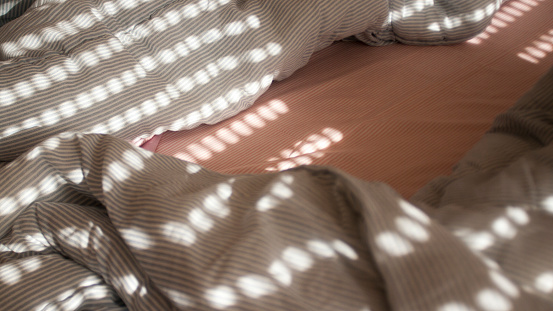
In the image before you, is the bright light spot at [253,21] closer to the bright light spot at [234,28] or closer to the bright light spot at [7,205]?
the bright light spot at [234,28]

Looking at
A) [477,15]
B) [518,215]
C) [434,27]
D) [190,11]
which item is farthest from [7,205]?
[477,15]

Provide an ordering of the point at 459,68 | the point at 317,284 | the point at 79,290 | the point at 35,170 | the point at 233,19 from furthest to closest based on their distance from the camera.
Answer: the point at 459,68
the point at 233,19
the point at 35,170
the point at 79,290
the point at 317,284

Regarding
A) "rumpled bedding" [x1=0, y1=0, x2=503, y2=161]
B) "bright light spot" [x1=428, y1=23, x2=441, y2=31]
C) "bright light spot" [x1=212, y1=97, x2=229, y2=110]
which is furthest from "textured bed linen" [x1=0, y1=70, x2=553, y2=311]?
"bright light spot" [x1=428, y1=23, x2=441, y2=31]

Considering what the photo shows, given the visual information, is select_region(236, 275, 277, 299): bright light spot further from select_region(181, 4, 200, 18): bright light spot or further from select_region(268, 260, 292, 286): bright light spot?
select_region(181, 4, 200, 18): bright light spot

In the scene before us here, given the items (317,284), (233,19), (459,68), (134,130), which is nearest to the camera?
(317,284)

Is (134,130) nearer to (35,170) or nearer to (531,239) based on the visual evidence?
(35,170)

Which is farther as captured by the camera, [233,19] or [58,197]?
[233,19]

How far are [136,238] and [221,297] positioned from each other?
18 cm

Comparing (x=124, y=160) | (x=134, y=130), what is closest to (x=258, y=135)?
(x=134, y=130)

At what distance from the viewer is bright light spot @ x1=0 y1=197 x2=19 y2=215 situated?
0.79m

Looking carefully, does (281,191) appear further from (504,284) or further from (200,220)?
(504,284)

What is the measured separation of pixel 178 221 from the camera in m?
0.65

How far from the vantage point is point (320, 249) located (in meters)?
0.62

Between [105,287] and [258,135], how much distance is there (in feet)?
1.76
